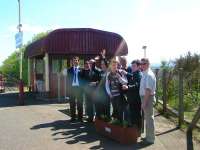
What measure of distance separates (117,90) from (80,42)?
11032mm

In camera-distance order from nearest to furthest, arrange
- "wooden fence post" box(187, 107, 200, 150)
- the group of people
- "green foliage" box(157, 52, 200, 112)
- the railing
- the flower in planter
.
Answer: "wooden fence post" box(187, 107, 200, 150) → the group of people → the flower in planter → the railing → "green foliage" box(157, 52, 200, 112)

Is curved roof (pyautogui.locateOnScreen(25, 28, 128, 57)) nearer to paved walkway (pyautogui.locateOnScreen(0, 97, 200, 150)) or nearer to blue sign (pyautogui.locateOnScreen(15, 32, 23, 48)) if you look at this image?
blue sign (pyautogui.locateOnScreen(15, 32, 23, 48))

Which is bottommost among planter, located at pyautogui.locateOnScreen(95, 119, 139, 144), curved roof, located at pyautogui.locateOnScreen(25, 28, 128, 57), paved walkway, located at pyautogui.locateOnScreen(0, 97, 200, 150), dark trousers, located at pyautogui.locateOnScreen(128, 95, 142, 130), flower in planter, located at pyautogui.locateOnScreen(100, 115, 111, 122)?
paved walkway, located at pyautogui.locateOnScreen(0, 97, 200, 150)

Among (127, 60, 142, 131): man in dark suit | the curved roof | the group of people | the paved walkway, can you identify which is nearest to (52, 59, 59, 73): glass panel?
the curved roof

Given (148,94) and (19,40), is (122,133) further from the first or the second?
A: (19,40)

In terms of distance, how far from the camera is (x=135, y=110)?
9680 mm

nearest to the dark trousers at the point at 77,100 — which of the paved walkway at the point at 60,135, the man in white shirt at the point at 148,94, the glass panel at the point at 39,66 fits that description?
the paved walkway at the point at 60,135

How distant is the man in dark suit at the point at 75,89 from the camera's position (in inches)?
473

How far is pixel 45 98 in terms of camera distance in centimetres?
2056

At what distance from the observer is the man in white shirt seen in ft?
28.8

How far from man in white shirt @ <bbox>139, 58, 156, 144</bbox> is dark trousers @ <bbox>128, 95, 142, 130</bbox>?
59cm

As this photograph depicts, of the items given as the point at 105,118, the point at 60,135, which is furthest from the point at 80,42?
the point at 60,135

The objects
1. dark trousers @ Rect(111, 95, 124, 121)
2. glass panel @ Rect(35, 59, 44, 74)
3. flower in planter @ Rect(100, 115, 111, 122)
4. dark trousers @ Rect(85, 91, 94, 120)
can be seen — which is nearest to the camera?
dark trousers @ Rect(111, 95, 124, 121)

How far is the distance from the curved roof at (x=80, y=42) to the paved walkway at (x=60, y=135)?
22.5ft
